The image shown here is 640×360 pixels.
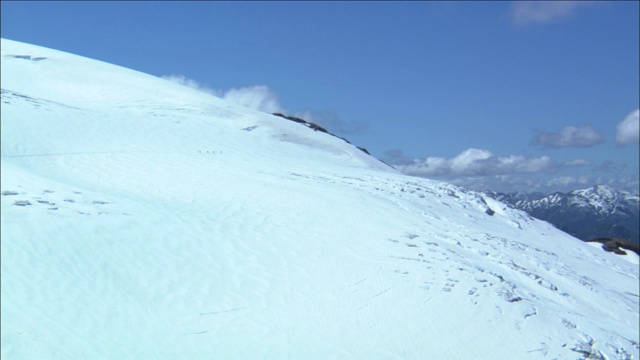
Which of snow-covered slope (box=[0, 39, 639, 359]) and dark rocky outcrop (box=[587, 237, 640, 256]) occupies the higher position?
dark rocky outcrop (box=[587, 237, 640, 256])

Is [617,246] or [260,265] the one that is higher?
[617,246]

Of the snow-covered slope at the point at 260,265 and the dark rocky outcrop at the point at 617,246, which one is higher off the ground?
the dark rocky outcrop at the point at 617,246

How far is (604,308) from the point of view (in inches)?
654

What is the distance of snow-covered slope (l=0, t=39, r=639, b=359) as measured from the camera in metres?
10.7

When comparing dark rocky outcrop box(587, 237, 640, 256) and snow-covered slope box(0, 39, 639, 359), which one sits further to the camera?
dark rocky outcrop box(587, 237, 640, 256)

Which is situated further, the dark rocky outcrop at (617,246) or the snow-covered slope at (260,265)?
the dark rocky outcrop at (617,246)

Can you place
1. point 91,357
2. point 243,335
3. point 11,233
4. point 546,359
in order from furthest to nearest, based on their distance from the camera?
point 11,233
point 546,359
point 243,335
point 91,357

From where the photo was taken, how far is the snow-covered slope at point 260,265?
35.0 ft

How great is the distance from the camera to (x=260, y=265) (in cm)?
1388

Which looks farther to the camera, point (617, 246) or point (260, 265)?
point (617, 246)

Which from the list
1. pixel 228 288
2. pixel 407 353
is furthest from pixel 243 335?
pixel 407 353

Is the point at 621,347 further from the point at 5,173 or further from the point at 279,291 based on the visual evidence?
the point at 5,173

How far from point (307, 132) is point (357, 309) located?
24.4m

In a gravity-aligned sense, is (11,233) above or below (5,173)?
below
